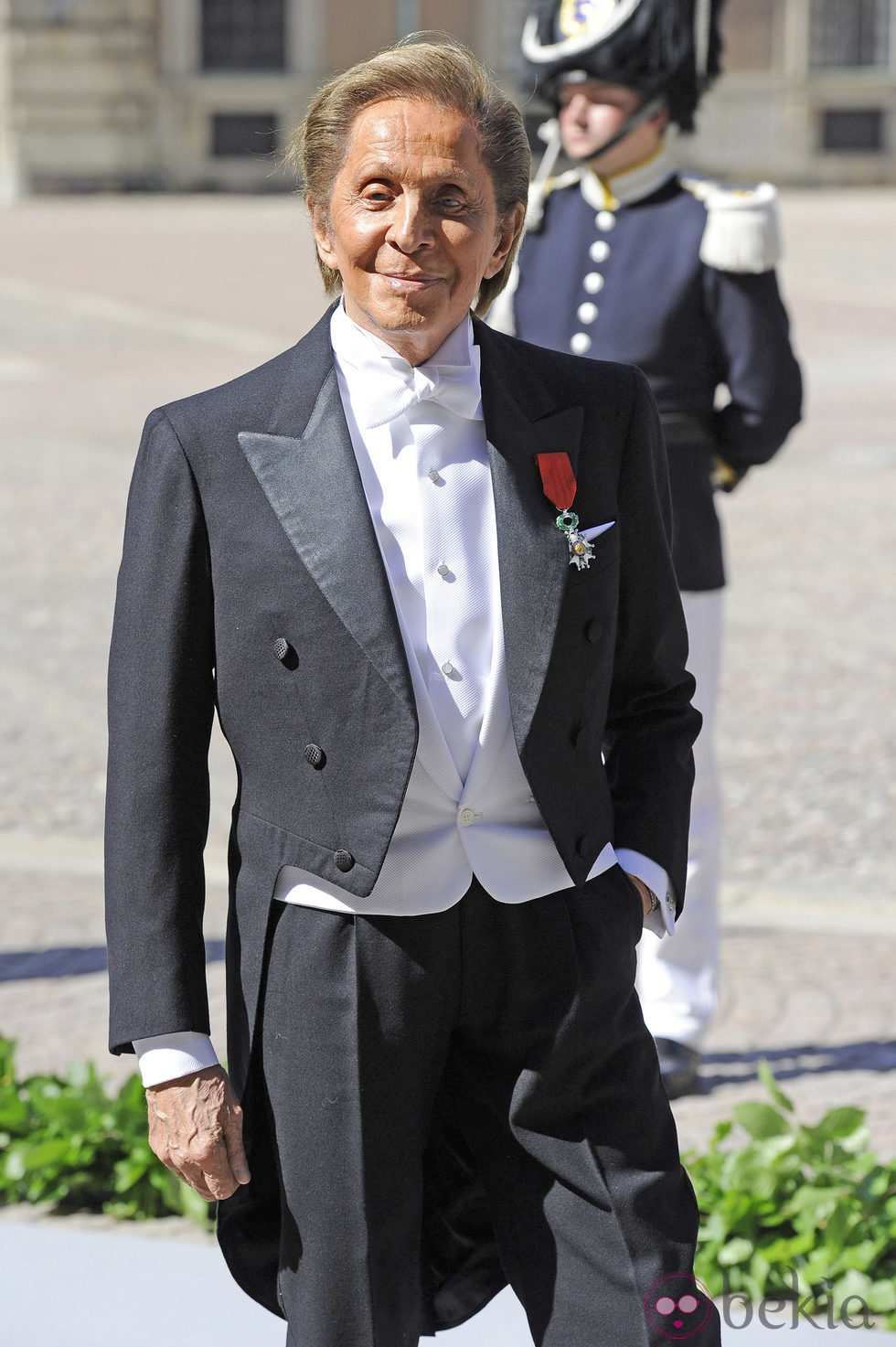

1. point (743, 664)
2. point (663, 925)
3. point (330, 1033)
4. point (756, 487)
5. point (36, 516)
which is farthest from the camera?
point (756, 487)

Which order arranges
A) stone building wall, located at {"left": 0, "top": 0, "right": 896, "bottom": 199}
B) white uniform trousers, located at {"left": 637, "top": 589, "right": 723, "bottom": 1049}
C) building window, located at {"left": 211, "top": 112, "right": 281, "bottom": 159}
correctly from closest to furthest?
white uniform trousers, located at {"left": 637, "top": 589, "right": 723, "bottom": 1049}, stone building wall, located at {"left": 0, "top": 0, "right": 896, "bottom": 199}, building window, located at {"left": 211, "top": 112, "right": 281, "bottom": 159}

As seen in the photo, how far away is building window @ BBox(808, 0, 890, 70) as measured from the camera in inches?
1350

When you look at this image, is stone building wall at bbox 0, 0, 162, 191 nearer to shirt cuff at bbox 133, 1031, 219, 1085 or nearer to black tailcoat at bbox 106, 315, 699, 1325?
black tailcoat at bbox 106, 315, 699, 1325

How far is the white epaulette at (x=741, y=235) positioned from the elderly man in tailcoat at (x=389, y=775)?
167 cm

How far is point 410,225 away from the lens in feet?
6.43

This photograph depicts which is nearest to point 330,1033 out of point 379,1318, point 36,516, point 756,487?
point 379,1318

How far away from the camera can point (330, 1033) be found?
80.7 inches

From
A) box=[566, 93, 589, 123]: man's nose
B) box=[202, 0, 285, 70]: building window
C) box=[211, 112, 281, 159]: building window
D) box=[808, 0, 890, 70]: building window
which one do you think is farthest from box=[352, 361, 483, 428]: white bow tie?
box=[808, 0, 890, 70]: building window

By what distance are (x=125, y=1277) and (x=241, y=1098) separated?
45.6 inches

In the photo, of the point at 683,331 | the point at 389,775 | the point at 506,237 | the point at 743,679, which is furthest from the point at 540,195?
the point at 743,679

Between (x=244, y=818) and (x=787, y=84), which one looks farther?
(x=787, y=84)

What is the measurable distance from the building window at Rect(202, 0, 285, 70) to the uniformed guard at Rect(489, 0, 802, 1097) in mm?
32311

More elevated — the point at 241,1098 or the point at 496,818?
the point at 496,818

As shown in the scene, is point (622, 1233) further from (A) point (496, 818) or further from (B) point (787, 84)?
(B) point (787, 84)
